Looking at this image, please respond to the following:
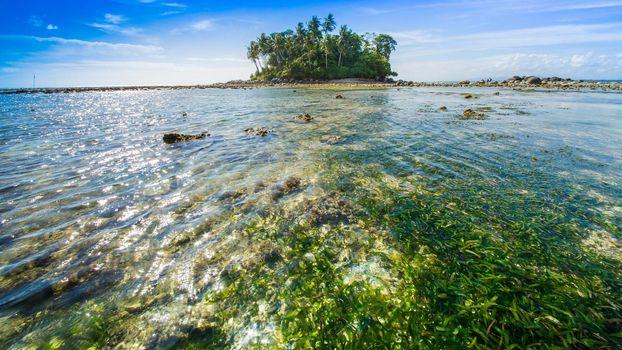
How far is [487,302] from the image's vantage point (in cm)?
373

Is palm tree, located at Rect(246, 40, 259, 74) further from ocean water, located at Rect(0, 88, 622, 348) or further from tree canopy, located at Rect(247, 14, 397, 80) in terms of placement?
ocean water, located at Rect(0, 88, 622, 348)

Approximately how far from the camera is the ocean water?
356cm

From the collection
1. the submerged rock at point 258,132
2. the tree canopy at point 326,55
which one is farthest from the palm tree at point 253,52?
the submerged rock at point 258,132

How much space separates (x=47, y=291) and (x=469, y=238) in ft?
25.4

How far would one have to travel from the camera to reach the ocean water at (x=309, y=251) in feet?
11.7

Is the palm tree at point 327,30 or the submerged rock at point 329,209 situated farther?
the palm tree at point 327,30

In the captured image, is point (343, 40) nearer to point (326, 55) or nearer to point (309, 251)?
point (326, 55)

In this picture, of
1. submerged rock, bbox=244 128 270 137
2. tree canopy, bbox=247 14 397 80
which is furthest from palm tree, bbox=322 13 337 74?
submerged rock, bbox=244 128 270 137

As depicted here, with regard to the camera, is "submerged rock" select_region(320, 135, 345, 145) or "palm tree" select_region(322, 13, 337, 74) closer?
"submerged rock" select_region(320, 135, 345, 145)

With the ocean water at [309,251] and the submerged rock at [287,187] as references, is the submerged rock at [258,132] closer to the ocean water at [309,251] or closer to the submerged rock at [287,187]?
the ocean water at [309,251]

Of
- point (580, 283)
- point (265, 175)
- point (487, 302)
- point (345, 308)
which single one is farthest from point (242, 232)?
point (580, 283)

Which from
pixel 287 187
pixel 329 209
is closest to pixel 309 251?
pixel 329 209

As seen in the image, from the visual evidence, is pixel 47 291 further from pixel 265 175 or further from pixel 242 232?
pixel 265 175

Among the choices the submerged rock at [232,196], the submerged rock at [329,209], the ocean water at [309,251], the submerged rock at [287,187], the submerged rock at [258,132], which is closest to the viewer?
the ocean water at [309,251]
